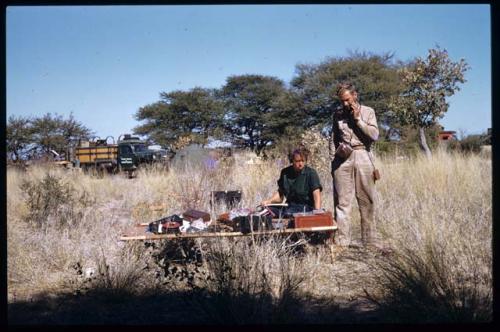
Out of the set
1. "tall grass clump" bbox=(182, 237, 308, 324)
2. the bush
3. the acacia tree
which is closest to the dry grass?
"tall grass clump" bbox=(182, 237, 308, 324)

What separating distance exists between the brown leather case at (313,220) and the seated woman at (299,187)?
511 mm

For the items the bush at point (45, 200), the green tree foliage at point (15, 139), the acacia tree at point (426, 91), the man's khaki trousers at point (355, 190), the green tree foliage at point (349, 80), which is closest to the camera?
the man's khaki trousers at point (355, 190)

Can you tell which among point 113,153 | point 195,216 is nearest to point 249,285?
point 195,216

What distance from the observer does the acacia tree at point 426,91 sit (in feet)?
48.2

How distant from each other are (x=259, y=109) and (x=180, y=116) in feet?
14.8

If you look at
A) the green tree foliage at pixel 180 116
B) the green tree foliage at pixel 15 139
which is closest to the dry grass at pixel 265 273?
the green tree foliage at pixel 15 139

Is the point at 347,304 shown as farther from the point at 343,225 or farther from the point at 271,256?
the point at 343,225

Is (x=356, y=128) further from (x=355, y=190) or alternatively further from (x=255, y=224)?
(x=255, y=224)

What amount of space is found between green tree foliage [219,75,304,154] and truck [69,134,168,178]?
3388 millimetres

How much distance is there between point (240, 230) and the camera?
5301 mm

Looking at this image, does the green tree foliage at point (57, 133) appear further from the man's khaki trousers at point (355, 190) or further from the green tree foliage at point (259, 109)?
the man's khaki trousers at point (355, 190)

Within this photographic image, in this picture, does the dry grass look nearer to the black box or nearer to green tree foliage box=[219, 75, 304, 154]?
the black box

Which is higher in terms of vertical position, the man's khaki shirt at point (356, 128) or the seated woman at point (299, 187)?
the man's khaki shirt at point (356, 128)

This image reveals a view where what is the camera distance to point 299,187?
618 centimetres
